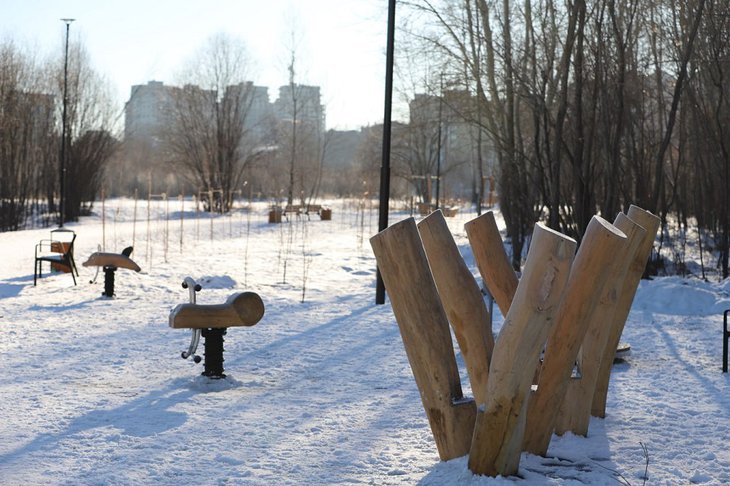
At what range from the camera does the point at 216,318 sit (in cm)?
639

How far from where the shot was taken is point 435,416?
4.25 m

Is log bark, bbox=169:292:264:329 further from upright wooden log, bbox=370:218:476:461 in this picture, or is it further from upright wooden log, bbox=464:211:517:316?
upright wooden log, bbox=370:218:476:461

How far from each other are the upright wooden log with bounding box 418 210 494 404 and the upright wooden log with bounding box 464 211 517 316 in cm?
45

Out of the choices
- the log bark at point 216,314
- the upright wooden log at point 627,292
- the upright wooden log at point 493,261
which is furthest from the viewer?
the log bark at point 216,314

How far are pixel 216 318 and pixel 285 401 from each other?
89cm

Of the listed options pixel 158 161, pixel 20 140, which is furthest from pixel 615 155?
pixel 158 161

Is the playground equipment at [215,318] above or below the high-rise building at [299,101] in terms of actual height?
below

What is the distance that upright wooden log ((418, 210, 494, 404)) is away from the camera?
14.1ft

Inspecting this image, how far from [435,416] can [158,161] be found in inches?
2399

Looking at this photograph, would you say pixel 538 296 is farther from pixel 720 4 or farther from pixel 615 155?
pixel 720 4

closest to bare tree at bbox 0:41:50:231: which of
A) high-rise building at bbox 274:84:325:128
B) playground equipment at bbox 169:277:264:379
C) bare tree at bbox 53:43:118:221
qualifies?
bare tree at bbox 53:43:118:221

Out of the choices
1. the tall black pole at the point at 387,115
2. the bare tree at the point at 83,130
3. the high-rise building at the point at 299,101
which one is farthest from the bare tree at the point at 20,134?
the tall black pole at the point at 387,115

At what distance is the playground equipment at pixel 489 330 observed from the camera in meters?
3.82

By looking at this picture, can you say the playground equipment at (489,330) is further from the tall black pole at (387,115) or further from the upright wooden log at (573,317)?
the tall black pole at (387,115)
